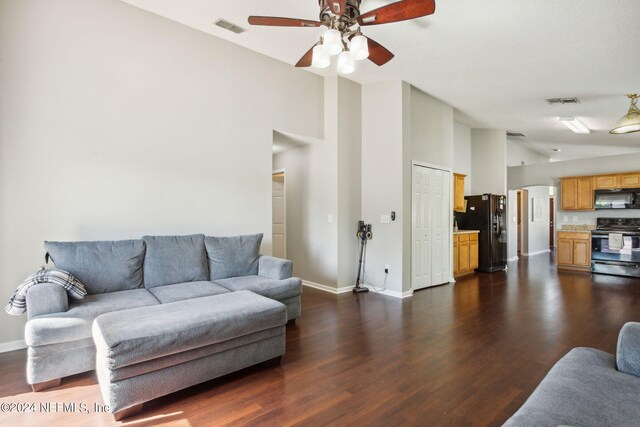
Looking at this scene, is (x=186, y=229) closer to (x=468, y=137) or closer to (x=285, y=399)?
(x=285, y=399)

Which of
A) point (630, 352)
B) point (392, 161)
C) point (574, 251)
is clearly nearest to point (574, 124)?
point (574, 251)

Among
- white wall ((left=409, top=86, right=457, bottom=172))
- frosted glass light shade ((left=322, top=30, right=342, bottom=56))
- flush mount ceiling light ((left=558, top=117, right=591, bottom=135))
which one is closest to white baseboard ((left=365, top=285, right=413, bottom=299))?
white wall ((left=409, top=86, right=457, bottom=172))

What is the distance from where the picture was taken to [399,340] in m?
3.13

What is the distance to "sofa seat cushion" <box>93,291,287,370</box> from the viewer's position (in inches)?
74.9

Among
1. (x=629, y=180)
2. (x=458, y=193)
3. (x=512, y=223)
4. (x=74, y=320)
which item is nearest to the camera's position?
(x=74, y=320)

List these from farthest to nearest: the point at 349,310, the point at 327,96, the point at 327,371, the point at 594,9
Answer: the point at 327,96 < the point at 349,310 < the point at 594,9 < the point at 327,371

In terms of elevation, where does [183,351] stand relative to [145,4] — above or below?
below

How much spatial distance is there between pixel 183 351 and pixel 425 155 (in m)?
4.54

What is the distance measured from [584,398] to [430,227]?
165 inches

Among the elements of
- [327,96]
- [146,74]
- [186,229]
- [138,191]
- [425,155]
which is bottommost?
[186,229]

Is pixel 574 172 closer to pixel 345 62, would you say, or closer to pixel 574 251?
pixel 574 251

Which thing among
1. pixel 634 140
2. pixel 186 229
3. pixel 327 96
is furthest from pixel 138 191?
pixel 634 140

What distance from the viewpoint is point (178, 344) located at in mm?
2064

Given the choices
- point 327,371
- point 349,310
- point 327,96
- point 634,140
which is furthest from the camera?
point 634,140
